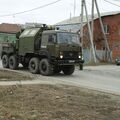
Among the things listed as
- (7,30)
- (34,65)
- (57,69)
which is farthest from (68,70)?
(7,30)

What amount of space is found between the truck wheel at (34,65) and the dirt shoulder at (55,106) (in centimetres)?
941

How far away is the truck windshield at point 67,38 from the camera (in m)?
22.9

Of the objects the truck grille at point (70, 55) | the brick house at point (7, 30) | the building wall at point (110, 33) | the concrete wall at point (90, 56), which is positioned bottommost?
the concrete wall at point (90, 56)

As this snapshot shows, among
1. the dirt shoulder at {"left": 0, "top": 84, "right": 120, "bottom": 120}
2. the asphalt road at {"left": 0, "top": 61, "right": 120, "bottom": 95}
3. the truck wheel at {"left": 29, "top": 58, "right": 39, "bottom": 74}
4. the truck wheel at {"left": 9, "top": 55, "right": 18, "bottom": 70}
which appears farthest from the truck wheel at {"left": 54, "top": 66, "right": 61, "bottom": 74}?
the dirt shoulder at {"left": 0, "top": 84, "right": 120, "bottom": 120}

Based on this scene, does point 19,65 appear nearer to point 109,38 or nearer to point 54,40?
point 54,40

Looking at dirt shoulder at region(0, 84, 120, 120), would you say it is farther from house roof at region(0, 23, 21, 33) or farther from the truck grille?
house roof at region(0, 23, 21, 33)

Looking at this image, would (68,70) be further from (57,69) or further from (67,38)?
(67,38)

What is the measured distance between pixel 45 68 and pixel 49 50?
105 centimetres

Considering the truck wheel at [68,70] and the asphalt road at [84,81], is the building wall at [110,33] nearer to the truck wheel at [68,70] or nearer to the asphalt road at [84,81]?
the truck wheel at [68,70]

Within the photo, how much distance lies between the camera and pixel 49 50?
23.1 metres

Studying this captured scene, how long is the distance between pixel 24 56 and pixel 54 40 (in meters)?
3.59

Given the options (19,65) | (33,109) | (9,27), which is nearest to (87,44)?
(19,65)

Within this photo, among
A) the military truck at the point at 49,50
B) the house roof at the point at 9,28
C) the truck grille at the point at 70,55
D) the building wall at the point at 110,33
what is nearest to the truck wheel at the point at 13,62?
the military truck at the point at 49,50

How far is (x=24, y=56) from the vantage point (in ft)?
84.6
